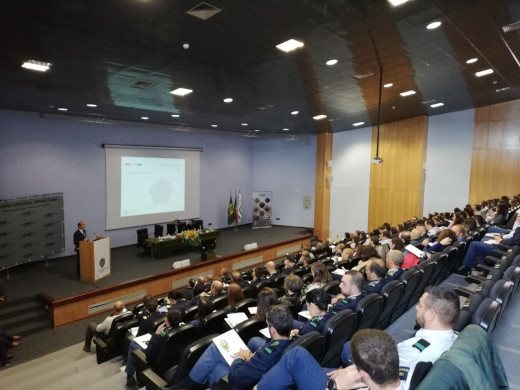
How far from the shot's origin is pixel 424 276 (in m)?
3.71

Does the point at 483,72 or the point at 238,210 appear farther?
the point at 238,210

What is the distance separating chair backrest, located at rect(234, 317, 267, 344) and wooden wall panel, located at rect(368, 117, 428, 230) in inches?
383

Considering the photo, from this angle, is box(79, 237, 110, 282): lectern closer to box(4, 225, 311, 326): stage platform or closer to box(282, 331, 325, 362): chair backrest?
box(4, 225, 311, 326): stage platform

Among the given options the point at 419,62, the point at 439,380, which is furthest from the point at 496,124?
the point at 439,380

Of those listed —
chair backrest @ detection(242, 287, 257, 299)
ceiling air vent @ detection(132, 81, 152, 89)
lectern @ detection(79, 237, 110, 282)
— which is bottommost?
lectern @ detection(79, 237, 110, 282)

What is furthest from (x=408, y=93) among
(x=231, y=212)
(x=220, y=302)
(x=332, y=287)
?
(x=231, y=212)

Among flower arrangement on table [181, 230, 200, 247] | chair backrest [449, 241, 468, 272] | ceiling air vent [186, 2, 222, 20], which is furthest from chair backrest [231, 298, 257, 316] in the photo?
flower arrangement on table [181, 230, 200, 247]

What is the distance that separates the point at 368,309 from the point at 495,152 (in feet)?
31.8

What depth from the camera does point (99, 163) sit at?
34.3 ft

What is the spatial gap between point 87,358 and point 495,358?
505cm

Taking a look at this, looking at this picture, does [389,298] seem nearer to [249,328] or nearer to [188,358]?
[249,328]

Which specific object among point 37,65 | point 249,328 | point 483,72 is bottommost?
point 249,328

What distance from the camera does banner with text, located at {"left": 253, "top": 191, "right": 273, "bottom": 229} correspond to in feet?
48.5

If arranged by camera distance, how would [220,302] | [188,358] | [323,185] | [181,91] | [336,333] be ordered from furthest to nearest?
[323,185] → [181,91] → [220,302] → [188,358] → [336,333]
